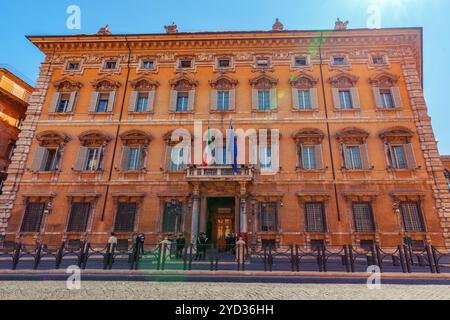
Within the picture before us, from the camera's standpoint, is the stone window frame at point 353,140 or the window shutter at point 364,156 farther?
the stone window frame at point 353,140

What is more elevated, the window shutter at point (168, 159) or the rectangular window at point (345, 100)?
the rectangular window at point (345, 100)

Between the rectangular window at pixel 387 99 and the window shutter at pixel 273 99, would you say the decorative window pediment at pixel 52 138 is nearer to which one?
the window shutter at pixel 273 99

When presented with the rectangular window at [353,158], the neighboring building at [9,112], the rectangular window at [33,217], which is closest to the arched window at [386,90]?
the rectangular window at [353,158]

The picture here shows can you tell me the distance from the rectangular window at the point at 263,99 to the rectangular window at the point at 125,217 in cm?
1137

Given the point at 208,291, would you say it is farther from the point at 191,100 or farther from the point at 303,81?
the point at 303,81

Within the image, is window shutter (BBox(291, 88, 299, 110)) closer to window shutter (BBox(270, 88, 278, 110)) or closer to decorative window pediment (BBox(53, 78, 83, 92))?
window shutter (BBox(270, 88, 278, 110))

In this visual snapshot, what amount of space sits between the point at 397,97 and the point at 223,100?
1266 centimetres

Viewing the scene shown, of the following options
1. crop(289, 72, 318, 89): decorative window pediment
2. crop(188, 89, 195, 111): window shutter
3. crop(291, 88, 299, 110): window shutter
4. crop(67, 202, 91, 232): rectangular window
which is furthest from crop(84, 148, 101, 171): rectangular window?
crop(289, 72, 318, 89): decorative window pediment

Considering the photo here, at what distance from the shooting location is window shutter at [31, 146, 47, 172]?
16.5 m

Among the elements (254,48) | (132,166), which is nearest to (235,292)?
(132,166)

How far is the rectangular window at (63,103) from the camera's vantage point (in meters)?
18.4

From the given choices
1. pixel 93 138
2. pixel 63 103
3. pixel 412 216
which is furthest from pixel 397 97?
pixel 63 103

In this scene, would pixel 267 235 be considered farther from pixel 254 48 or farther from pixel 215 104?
pixel 254 48

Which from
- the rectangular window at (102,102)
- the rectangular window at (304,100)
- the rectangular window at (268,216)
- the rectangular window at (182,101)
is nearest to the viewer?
the rectangular window at (268,216)
